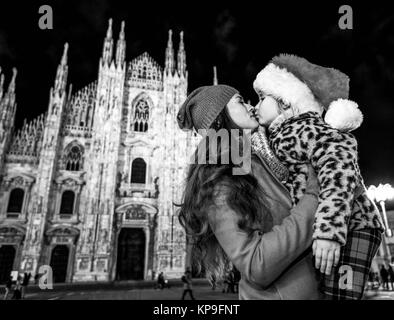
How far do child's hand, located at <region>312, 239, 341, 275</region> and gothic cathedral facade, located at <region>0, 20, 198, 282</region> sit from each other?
18366 millimetres

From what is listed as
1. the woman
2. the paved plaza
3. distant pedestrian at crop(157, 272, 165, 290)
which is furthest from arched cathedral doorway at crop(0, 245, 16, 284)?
the woman

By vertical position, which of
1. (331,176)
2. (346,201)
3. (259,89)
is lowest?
(346,201)

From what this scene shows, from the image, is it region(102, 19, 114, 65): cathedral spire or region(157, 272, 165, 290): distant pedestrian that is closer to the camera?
region(157, 272, 165, 290): distant pedestrian

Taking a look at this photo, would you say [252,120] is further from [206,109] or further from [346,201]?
[346,201]

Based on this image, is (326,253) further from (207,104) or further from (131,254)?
(131,254)

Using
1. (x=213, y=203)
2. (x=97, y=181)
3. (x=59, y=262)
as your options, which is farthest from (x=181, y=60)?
(x=213, y=203)

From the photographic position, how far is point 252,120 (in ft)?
5.20

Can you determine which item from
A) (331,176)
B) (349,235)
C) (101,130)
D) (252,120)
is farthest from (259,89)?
(101,130)

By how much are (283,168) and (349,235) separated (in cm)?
40

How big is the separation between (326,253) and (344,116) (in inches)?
36.7

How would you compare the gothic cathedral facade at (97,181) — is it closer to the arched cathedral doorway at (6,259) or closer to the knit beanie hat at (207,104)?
the arched cathedral doorway at (6,259)

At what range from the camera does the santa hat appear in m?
1.63

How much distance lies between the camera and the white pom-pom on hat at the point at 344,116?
1618mm

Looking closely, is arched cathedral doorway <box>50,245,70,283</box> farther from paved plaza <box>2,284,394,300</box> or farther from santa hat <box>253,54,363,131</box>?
santa hat <box>253,54,363,131</box>
